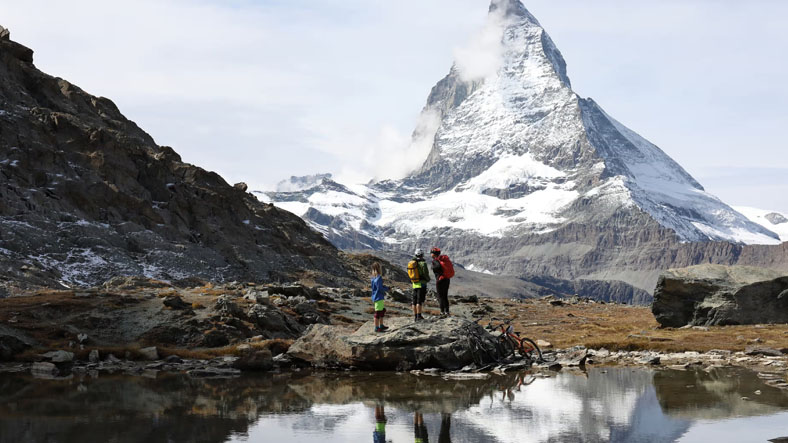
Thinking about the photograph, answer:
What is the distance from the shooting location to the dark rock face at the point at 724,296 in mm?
46125

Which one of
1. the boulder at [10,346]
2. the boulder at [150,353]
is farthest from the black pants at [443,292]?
the boulder at [10,346]

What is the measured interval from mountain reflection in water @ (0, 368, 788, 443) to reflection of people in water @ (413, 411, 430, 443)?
0.09 feet

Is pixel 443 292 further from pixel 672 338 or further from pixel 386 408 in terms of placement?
pixel 672 338

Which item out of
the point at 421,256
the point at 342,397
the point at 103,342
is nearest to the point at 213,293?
the point at 103,342

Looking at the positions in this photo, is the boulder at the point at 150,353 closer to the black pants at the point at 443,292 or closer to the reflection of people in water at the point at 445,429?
the black pants at the point at 443,292

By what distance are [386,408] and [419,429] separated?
324 cm

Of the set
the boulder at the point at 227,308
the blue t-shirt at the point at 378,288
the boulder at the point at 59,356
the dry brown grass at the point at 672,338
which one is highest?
the blue t-shirt at the point at 378,288

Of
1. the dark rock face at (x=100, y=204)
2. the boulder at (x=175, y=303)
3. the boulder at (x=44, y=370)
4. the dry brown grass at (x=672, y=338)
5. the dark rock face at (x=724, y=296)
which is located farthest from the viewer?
the dark rock face at (x=100, y=204)

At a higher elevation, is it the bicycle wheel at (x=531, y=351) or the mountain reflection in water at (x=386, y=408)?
the bicycle wheel at (x=531, y=351)

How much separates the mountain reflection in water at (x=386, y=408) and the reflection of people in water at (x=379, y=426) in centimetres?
3

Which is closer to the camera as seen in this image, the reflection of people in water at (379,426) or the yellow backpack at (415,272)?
the reflection of people in water at (379,426)

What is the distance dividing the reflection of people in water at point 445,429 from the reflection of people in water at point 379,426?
1403 millimetres

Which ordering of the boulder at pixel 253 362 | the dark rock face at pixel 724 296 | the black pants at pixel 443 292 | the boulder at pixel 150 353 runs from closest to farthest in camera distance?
the boulder at pixel 253 362
the black pants at pixel 443 292
the boulder at pixel 150 353
the dark rock face at pixel 724 296

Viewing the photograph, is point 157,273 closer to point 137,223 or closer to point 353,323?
point 137,223
